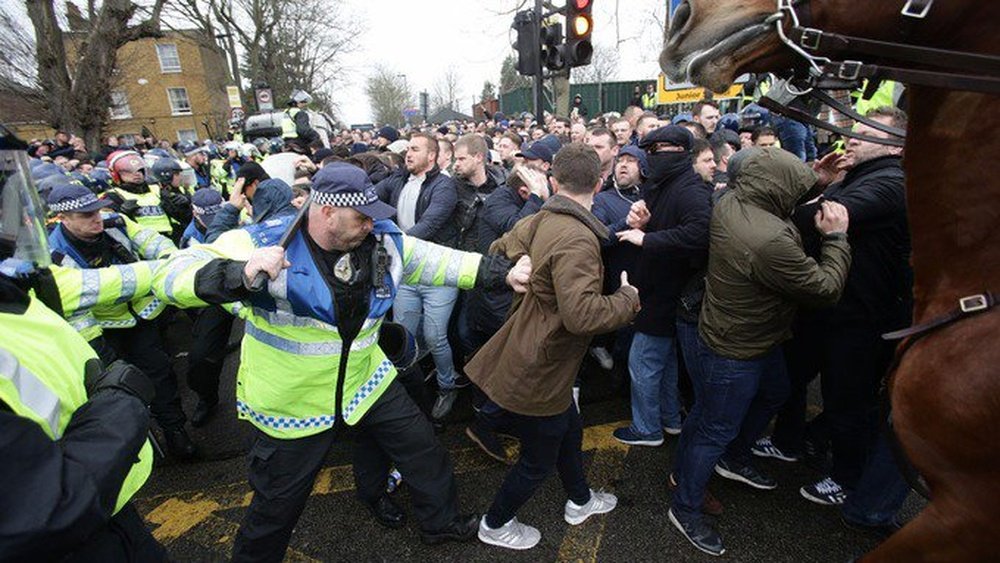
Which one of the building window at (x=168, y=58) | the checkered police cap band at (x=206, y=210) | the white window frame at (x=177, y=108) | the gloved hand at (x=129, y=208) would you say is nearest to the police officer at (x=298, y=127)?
the gloved hand at (x=129, y=208)

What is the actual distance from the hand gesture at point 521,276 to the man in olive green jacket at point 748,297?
3.28 feet

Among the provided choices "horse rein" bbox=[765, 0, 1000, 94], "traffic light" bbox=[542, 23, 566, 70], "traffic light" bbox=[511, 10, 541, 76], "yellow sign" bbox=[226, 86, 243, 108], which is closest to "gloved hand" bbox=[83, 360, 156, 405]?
"horse rein" bbox=[765, 0, 1000, 94]

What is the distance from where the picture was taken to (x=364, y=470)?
294 centimetres

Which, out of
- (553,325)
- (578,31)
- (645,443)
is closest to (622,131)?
(578,31)

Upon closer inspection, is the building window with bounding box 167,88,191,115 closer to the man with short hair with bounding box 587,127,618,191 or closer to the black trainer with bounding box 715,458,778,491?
the man with short hair with bounding box 587,127,618,191

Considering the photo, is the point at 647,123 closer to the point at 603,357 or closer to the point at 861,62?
the point at 603,357

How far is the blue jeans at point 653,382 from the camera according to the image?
11.4ft

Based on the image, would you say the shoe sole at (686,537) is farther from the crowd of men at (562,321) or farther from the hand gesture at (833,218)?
the hand gesture at (833,218)

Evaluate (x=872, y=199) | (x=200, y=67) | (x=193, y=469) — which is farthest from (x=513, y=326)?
(x=200, y=67)

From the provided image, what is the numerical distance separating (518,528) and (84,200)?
11.5 feet

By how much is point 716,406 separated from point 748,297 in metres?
0.59

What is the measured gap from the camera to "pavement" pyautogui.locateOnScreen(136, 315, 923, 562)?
274 cm

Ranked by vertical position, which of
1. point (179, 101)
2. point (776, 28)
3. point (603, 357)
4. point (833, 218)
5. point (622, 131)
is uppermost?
point (179, 101)

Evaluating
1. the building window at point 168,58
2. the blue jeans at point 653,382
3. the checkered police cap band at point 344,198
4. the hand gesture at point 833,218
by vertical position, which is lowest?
the blue jeans at point 653,382
